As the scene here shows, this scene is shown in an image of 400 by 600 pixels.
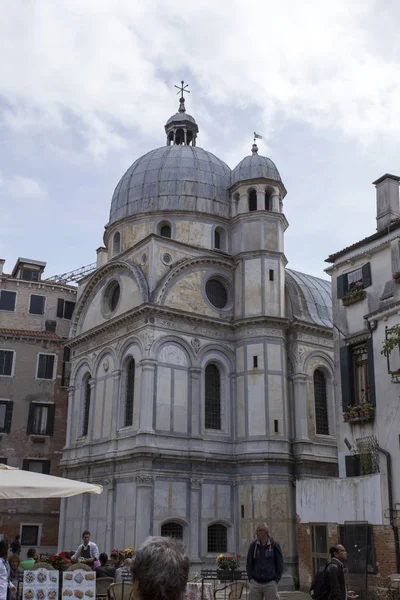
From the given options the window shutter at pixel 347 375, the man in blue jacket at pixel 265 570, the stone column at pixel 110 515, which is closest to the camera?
the man in blue jacket at pixel 265 570

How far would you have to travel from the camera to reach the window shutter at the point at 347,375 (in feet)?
75.0

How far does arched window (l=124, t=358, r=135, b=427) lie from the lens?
31425 millimetres

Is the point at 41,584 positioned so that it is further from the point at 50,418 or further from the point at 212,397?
the point at 50,418

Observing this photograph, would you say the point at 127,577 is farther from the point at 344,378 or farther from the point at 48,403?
the point at 48,403

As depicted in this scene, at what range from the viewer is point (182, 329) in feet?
105

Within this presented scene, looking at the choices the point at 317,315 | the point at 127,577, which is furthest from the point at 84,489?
the point at 317,315

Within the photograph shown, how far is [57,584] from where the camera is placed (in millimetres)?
12758

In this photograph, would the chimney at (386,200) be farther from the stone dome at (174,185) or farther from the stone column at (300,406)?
the stone dome at (174,185)

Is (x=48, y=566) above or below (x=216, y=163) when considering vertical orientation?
below

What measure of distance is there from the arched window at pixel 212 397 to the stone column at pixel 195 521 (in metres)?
2.98

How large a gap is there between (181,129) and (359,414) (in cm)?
2591

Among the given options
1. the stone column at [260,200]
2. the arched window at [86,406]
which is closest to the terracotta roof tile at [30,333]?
the arched window at [86,406]

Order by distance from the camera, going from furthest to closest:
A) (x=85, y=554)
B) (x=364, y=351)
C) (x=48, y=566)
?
(x=364, y=351) < (x=85, y=554) < (x=48, y=566)

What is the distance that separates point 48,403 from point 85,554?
75.9ft
